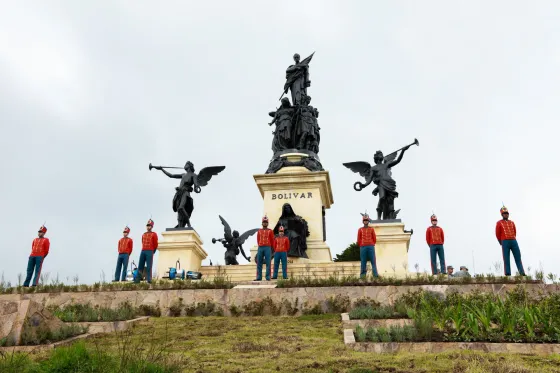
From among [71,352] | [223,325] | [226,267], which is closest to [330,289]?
[223,325]

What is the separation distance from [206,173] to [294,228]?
4180mm

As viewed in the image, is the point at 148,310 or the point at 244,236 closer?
the point at 148,310

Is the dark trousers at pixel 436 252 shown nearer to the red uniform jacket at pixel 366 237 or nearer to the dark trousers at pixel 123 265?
the red uniform jacket at pixel 366 237

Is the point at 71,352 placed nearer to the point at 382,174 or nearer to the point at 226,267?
the point at 226,267

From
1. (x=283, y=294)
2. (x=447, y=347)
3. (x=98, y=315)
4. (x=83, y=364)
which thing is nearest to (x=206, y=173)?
(x=283, y=294)

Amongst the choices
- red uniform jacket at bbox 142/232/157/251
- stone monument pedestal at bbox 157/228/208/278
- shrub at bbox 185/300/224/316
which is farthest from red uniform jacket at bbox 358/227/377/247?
stone monument pedestal at bbox 157/228/208/278

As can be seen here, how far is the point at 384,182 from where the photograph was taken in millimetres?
19375

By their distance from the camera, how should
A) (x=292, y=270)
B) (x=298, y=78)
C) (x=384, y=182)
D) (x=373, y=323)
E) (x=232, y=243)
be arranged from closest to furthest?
(x=373, y=323), (x=292, y=270), (x=384, y=182), (x=232, y=243), (x=298, y=78)

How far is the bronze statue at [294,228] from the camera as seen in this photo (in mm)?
19297

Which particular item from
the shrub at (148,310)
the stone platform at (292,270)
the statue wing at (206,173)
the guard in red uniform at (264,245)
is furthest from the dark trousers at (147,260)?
the statue wing at (206,173)

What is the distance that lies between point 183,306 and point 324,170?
12173mm

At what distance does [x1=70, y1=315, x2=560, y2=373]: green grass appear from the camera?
544 cm

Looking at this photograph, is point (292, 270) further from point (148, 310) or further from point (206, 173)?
point (148, 310)

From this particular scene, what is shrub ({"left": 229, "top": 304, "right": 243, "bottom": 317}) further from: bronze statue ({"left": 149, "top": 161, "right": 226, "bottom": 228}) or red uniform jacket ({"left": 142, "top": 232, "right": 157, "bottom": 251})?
bronze statue ({"left": 149, "top": 161, "right": 226, "bottom": 228})
